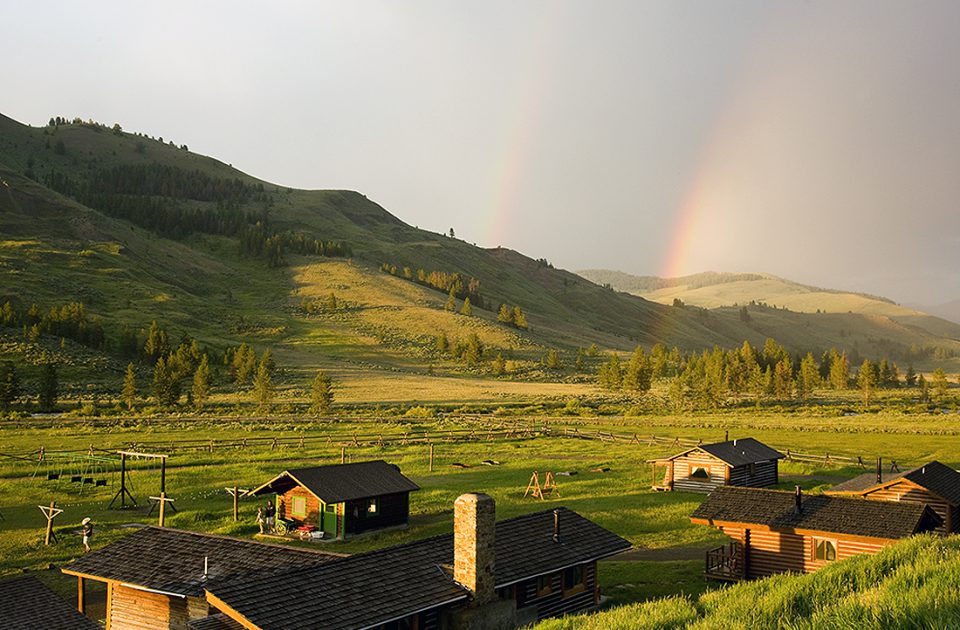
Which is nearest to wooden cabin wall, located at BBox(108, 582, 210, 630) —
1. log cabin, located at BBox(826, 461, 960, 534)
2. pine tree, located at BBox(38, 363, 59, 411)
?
log cabin, located at BBox(826, 461, 960, 534)

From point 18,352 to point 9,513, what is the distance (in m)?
89.1

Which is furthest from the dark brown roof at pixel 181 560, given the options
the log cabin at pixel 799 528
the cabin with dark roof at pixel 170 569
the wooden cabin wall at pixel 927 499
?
the wooden cabin wall at pixel 927 499

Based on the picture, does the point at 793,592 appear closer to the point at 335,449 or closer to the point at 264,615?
the point at 264,615

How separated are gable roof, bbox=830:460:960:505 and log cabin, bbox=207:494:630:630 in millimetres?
16639

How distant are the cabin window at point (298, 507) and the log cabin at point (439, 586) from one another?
16.8m

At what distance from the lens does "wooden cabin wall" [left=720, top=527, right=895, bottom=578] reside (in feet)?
87.9

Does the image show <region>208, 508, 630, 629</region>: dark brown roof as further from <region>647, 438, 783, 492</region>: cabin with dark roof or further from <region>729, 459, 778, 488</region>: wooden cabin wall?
<region>729, 459, 778, 488</region>: wooden cabin wall

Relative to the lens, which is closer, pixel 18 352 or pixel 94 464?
pixel 94 464

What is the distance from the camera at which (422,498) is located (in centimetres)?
4384

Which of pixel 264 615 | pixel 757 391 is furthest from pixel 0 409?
pixel 757 391

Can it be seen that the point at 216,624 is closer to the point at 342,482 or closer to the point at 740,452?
the point at 342,482

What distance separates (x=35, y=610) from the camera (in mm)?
18016

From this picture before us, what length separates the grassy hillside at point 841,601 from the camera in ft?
29.1

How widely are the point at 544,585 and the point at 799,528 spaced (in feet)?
34.7
